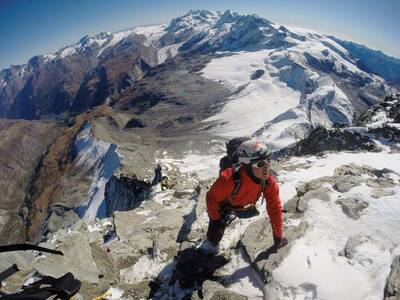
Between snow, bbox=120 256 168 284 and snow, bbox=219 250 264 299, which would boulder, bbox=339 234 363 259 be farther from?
snow, bbox=120 256 168 284

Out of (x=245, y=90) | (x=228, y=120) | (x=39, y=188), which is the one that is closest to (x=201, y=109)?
(x=228, y=120)

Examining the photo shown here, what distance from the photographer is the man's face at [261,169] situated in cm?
765

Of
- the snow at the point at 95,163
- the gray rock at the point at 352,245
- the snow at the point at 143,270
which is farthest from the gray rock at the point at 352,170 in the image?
the snow at the point at 95,163

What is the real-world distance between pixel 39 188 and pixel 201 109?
264 ft

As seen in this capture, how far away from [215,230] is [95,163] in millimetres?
104075

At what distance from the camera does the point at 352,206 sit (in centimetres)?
909

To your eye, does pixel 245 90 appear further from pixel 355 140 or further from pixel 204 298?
pixel 204 298

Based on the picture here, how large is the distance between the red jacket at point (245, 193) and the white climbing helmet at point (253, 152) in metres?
0.37

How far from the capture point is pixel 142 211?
16.9 meters

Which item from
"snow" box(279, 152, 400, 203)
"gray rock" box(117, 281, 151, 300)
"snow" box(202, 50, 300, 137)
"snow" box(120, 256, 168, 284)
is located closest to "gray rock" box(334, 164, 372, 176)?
"snow" box(279, 152, 400, 203)

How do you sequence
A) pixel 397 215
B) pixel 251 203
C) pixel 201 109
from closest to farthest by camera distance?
pixel 397 215, pixel 251 203, pixel 201 109

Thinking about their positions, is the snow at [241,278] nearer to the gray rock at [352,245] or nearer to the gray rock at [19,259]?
the gray rock at [352,245]

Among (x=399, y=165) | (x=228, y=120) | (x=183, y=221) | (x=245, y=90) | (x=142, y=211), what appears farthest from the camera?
(x=245, y=90)

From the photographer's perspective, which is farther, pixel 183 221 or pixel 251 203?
pixel 183 221
